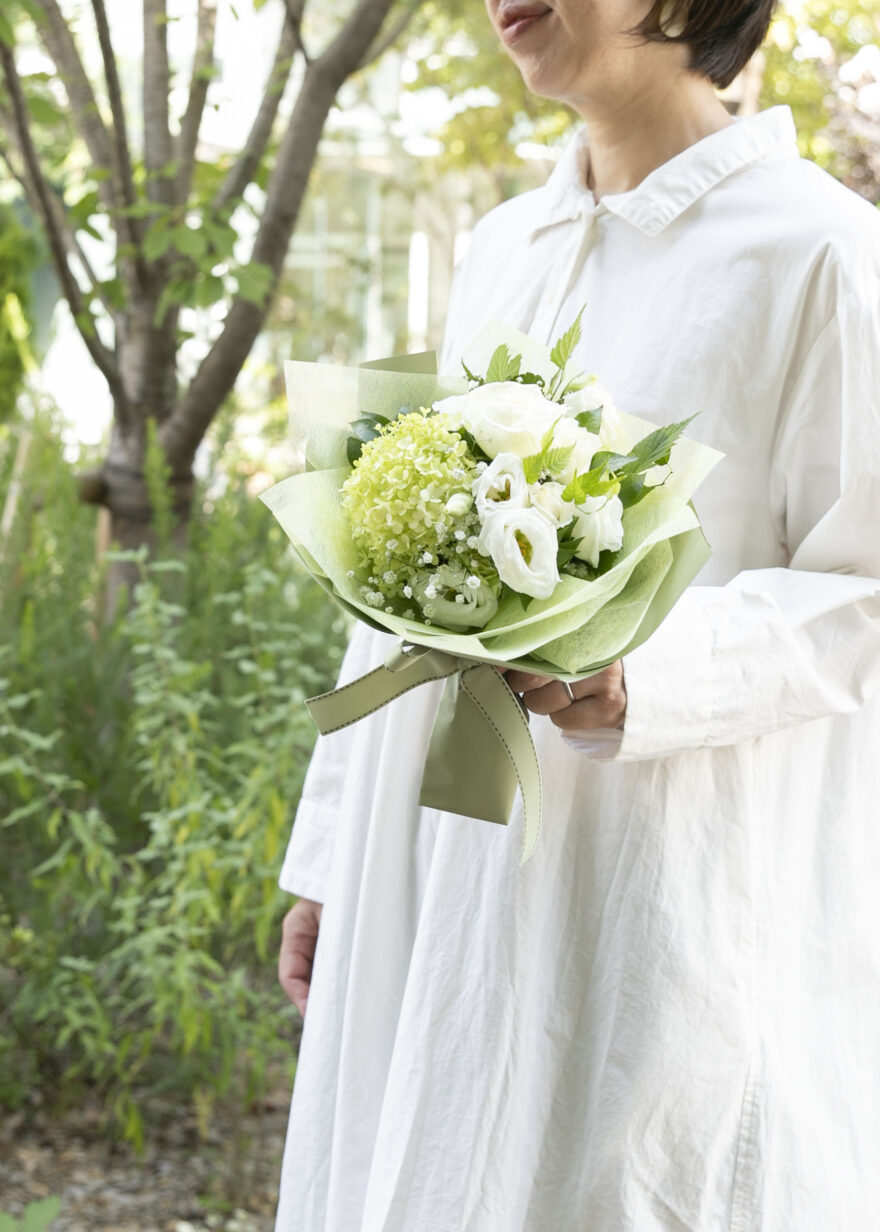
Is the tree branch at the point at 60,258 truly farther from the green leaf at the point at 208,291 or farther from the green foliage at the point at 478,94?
the green foliage at the point at 478,94

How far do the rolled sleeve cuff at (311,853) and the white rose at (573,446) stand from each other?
0.74m

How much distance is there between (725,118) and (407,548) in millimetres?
680

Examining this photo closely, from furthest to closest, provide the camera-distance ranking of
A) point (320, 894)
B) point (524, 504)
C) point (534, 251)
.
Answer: point (320, 894) → point (534, 251) → point (524, 504)

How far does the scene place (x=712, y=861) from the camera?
1.15 m

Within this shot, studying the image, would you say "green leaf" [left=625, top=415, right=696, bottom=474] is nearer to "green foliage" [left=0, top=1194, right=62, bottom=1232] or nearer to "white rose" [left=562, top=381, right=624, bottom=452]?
"white rose" [left=562, top=381, right=624, bottom=452]

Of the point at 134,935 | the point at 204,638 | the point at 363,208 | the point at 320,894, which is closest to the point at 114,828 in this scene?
the point at 134,935

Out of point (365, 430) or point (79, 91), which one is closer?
point (365, 430)

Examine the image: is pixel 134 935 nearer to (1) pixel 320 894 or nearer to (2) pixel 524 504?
(1) pixel 320 894

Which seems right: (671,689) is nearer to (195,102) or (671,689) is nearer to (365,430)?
(365,430)

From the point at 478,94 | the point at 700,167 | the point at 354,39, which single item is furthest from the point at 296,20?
the point at 478,94

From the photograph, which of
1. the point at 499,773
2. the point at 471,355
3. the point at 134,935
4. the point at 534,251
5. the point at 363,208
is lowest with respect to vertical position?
the point at 134,935

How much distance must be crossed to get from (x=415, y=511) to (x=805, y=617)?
391 millimetres

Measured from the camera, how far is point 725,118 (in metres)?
1.32

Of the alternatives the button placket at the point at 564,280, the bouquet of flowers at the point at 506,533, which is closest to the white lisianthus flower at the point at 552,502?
the bouquet of flowers at the point at 506,533
